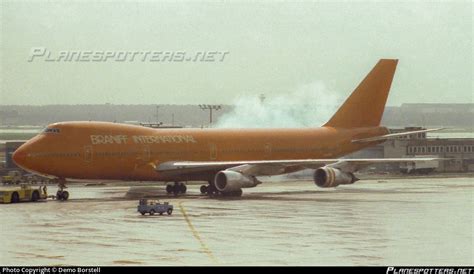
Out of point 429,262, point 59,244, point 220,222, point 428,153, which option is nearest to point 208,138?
point 220,222

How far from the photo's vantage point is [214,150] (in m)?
73.6

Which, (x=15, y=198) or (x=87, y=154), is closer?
(x=15, y=198)

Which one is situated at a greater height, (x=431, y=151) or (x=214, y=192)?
(x=431, y=151)

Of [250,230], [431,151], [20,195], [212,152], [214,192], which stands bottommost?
[250,230]

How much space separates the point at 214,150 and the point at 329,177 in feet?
30.0

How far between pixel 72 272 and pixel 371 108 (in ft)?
180

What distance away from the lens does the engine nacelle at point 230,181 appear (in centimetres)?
6781

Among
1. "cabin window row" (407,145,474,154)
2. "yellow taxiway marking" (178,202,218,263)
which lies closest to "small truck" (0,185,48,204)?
"yellow taxiway marking" (178,202,218,263)

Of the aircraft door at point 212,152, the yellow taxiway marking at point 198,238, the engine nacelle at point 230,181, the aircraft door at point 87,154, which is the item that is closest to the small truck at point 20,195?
the aircraft door at point 87,154

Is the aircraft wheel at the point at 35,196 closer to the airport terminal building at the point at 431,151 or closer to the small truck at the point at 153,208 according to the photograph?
the small truck at the point at 153,208

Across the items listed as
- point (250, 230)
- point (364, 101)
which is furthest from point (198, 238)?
point (364, 101)

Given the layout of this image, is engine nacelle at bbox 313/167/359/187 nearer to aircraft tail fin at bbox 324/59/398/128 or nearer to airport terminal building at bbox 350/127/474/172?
aircraft tail fin at bbox 324/59/398/128

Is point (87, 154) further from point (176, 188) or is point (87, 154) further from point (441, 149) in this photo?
point (441, 149)

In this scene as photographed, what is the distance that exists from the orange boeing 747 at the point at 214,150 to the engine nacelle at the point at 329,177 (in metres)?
0.07
